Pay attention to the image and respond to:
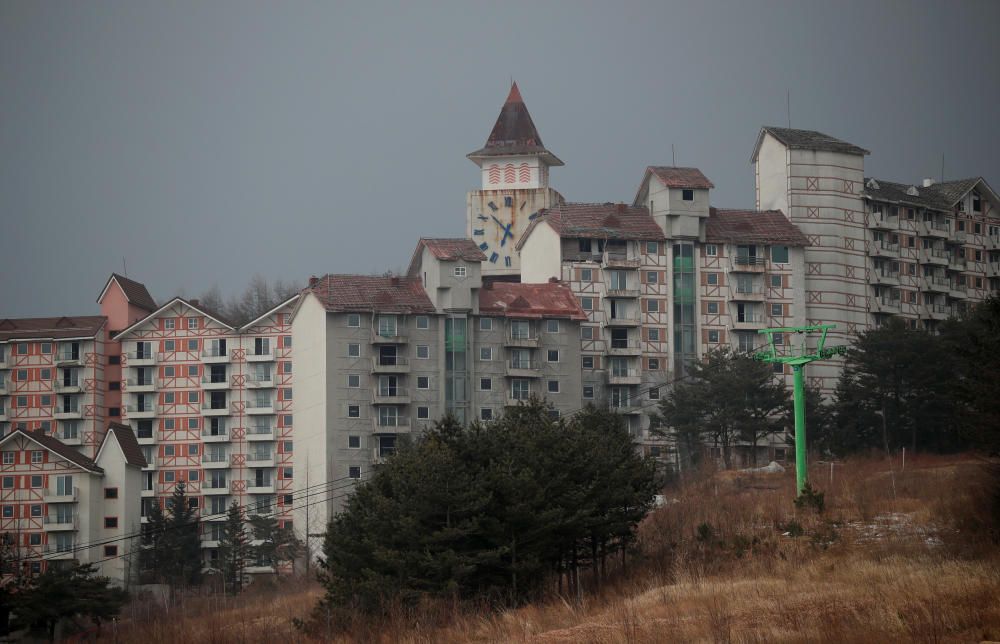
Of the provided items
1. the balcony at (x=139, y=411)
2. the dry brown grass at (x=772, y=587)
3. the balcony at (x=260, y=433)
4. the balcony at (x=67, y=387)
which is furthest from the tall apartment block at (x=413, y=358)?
the dry brown grass at (x=772, y=587)

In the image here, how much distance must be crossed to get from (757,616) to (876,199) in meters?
74.2

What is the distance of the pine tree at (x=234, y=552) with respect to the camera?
87.4m

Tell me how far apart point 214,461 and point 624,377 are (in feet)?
88.2

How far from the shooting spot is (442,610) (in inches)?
1946

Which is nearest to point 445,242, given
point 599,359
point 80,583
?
point 599,359

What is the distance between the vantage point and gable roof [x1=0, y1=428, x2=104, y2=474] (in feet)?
315

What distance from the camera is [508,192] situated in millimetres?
115625

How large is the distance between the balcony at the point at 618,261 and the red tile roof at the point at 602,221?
1.17 meters

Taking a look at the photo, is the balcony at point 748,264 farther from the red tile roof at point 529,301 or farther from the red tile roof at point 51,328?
the red tile roof at point 51,328

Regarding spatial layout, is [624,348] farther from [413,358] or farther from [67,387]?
[67,387]

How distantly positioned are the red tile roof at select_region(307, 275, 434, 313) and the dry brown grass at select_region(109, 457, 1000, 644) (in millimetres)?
23892

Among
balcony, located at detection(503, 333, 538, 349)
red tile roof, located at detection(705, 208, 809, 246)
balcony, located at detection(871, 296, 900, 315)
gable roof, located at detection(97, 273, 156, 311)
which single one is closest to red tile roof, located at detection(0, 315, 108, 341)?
gable roof, located at detection(97, 273, 156, 311)

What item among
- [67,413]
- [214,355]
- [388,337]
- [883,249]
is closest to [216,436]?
[214,355]

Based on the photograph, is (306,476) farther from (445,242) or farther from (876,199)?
(876,199)
